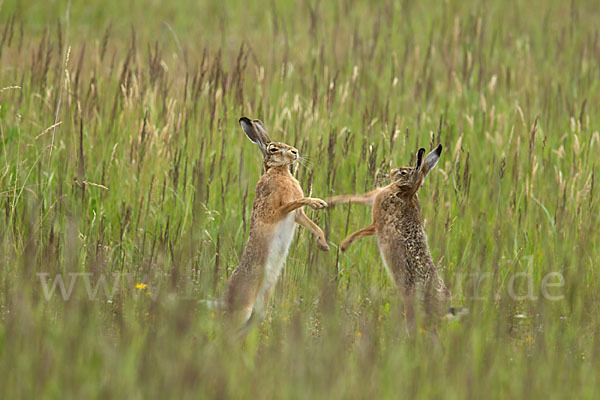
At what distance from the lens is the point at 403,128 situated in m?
7.63

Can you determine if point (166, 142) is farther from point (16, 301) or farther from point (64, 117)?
point (16, 301)

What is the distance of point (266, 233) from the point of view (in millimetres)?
4930

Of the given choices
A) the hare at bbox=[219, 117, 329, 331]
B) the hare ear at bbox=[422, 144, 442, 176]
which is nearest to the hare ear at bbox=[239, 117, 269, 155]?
the hare at bbox=[219, 117, 329, 331]

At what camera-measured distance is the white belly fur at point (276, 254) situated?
484cm

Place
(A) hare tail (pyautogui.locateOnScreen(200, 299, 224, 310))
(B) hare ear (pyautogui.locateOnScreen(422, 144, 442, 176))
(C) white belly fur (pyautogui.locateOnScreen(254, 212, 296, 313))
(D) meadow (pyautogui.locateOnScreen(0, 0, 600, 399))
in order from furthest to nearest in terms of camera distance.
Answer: (B) hare ear (pyautogui.locateOnScreen(422, 144, 442, 176)), (C) white belly fur (pyautogui.locateOnScreen(254, 212, 296, 313)), (A) hare tail (pyautogui.locateOnScreen(200, 299, 224, 310)), (D) meadow (pyautogui.locateOnScreen(0, 0, 600, 399))

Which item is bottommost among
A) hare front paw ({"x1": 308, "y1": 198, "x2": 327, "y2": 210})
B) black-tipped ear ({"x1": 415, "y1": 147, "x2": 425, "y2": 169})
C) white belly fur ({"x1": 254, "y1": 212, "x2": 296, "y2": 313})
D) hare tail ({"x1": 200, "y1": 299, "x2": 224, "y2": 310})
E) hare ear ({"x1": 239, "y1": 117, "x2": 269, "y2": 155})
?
hare tail ({"x1": 200, "y1": 299, "x2": 224, "y2": 310})

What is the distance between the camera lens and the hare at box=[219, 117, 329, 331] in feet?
15.5

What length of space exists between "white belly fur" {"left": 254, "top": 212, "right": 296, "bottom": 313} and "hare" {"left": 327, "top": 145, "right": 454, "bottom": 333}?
0.30 m

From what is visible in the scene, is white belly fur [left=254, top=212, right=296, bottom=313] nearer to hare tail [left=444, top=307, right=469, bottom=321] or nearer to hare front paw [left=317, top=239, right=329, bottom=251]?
hare front paw [left=317, top=239, right=329, bottom=251]

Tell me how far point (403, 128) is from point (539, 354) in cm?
372

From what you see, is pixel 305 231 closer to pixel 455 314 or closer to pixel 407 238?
pixel 407 238

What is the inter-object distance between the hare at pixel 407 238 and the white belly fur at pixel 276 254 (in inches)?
12.0

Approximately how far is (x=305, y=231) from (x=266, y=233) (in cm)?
106

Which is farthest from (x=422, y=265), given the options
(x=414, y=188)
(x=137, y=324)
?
(x=137, y=324)
